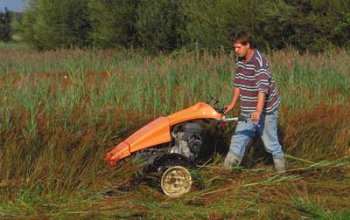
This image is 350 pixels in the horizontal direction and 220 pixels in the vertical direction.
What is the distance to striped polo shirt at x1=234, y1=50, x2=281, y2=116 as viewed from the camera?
5926 millimetres

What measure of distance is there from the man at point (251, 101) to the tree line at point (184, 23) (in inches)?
236

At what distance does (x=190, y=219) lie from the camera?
5.01m

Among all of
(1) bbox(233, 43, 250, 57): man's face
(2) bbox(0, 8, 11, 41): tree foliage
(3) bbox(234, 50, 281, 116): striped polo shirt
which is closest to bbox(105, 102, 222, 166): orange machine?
(3) bbox(234, 50, 281, 116): striped polo shirt

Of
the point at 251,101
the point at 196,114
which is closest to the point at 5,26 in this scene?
the point at 251,101

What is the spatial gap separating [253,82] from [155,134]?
1107mm

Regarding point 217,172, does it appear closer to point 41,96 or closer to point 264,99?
point 264,99

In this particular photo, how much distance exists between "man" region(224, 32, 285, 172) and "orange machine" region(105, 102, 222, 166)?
32cm

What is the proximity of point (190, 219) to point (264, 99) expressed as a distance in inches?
56.8

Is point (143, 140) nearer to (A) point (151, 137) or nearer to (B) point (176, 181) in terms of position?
(A) point (151, 137)

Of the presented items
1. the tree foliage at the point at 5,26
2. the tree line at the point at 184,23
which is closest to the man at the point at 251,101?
the tree line at the point at 184,23

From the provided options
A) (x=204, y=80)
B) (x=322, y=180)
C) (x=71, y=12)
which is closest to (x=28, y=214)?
(x=322, y=180)

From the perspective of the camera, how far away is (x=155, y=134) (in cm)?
565

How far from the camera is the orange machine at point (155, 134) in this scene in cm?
560

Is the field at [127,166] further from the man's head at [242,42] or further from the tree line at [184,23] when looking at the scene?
the tree line at [184,23]
